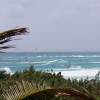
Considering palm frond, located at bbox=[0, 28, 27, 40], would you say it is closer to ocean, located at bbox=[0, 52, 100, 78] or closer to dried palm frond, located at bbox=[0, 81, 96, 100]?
dried palm frond, located at bbox=[0, 81, 96, 100]

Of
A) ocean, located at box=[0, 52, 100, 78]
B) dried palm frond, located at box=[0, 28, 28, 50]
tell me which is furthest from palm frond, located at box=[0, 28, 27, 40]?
ocean, located at box=[0, 52, 100, 78]

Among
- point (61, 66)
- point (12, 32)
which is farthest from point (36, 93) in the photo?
point (61, 66)

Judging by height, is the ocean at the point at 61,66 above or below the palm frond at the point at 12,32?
below

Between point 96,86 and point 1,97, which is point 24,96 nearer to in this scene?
point 1,97

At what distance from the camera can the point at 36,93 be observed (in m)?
5.29

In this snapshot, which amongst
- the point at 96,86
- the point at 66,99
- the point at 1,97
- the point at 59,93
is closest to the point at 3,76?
the point at 96,86

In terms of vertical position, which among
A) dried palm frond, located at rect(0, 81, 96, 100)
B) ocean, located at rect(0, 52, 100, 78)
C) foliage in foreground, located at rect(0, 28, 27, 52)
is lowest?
ocean, located at rect(0, 52, 100, 78)

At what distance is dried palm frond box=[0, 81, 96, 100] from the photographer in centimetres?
510

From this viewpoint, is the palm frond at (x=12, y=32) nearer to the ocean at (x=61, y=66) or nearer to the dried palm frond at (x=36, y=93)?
the dried palm frond at (x=36, y=93)

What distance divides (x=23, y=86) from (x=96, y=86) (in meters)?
7.04

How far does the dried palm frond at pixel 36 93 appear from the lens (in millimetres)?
5098

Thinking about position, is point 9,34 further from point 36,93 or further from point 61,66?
point 61,66

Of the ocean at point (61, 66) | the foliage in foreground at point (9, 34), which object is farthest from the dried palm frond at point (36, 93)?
the ocean at point (61, 66)

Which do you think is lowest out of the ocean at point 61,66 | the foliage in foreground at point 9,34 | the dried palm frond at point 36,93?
the ocean at point 61,66
